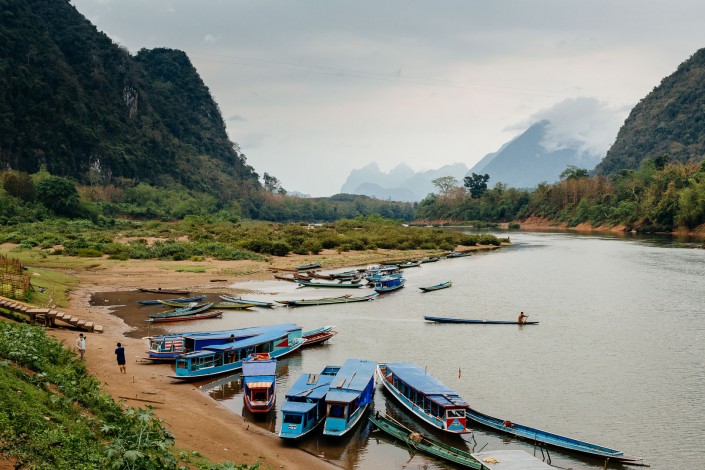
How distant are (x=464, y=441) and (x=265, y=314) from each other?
83.9ft

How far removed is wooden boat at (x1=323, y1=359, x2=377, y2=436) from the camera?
2239 centimetres

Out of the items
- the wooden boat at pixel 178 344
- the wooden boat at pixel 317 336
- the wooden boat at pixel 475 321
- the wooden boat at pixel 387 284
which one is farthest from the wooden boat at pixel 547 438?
the wooden boat at pixel 387 284

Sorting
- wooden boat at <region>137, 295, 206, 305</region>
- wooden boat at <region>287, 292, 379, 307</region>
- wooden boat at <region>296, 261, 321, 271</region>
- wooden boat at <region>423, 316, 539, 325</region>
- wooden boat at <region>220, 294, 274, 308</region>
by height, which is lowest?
wooden boat at <region>423, 316, 539, 325</region>

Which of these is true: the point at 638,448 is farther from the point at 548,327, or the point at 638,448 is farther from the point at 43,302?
the point at 43,302

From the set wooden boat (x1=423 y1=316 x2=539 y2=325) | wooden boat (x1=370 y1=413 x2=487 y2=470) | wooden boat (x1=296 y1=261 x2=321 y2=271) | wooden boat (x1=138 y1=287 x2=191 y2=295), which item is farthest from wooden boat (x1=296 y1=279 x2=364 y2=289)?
wooden boat (x1=370 y1=413 x2=487 y2=470)

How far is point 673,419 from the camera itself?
25.1m

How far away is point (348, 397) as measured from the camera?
2303 cm

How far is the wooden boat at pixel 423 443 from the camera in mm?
20219

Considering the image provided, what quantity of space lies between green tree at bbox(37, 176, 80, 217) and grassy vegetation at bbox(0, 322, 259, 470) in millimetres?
88247

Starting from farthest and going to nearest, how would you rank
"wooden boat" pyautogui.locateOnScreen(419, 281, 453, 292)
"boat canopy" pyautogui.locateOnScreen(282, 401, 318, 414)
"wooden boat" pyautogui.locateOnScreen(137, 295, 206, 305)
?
"wooden boat" pyautogui.locateOnScreen(419, 281, 453, 292) → "wooden boat" pyautogui.locateOnScreen(137, 295, 206, 305) → "boat canopy" pyautogui.locateOnScreen(282, 401, 318, 414)

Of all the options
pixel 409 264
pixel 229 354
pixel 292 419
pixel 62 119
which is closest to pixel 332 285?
pixel 409 264

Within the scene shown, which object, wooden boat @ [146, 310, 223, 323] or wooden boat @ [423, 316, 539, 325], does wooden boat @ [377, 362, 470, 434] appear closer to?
wooden boat @ [423, 316, 539, 325]

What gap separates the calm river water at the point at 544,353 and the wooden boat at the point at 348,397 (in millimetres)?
700

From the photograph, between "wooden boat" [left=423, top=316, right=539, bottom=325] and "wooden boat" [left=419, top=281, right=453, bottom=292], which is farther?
"wooden boat" [left=419, top=281, right=453, bottom=292]
